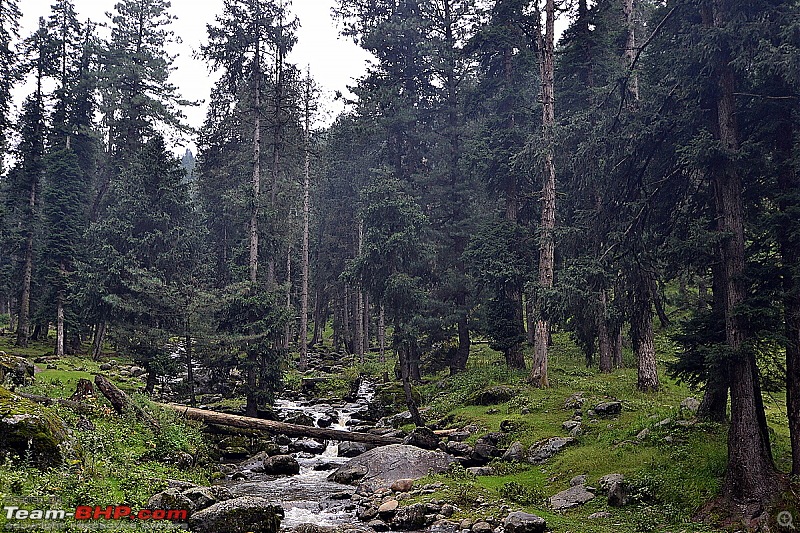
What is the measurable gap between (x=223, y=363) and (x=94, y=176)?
3314cm

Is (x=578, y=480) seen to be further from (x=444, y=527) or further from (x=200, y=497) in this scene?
(x=200, y=497)

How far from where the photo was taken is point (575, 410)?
17469 millimetres

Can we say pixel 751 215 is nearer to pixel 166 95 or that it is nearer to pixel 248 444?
pixel 248 444

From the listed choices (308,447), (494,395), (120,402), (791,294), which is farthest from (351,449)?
(791,294)

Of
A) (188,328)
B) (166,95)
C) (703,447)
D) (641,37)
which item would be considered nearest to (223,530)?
(703,447)

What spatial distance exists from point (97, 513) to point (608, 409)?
1333cm

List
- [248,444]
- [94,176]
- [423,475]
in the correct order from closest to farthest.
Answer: [423,475], [248,444], [94,176]

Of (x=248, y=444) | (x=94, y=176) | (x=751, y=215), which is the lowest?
(x=248, y=444)

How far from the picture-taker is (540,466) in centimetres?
1459

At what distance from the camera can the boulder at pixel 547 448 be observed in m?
14.9

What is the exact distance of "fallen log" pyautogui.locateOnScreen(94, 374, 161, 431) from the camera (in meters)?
16.4

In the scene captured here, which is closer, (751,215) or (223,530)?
(223,530)

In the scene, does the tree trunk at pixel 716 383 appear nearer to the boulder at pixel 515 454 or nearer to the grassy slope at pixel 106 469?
the boulder at pixel 515 454

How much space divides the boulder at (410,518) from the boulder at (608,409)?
6967 millimetres
